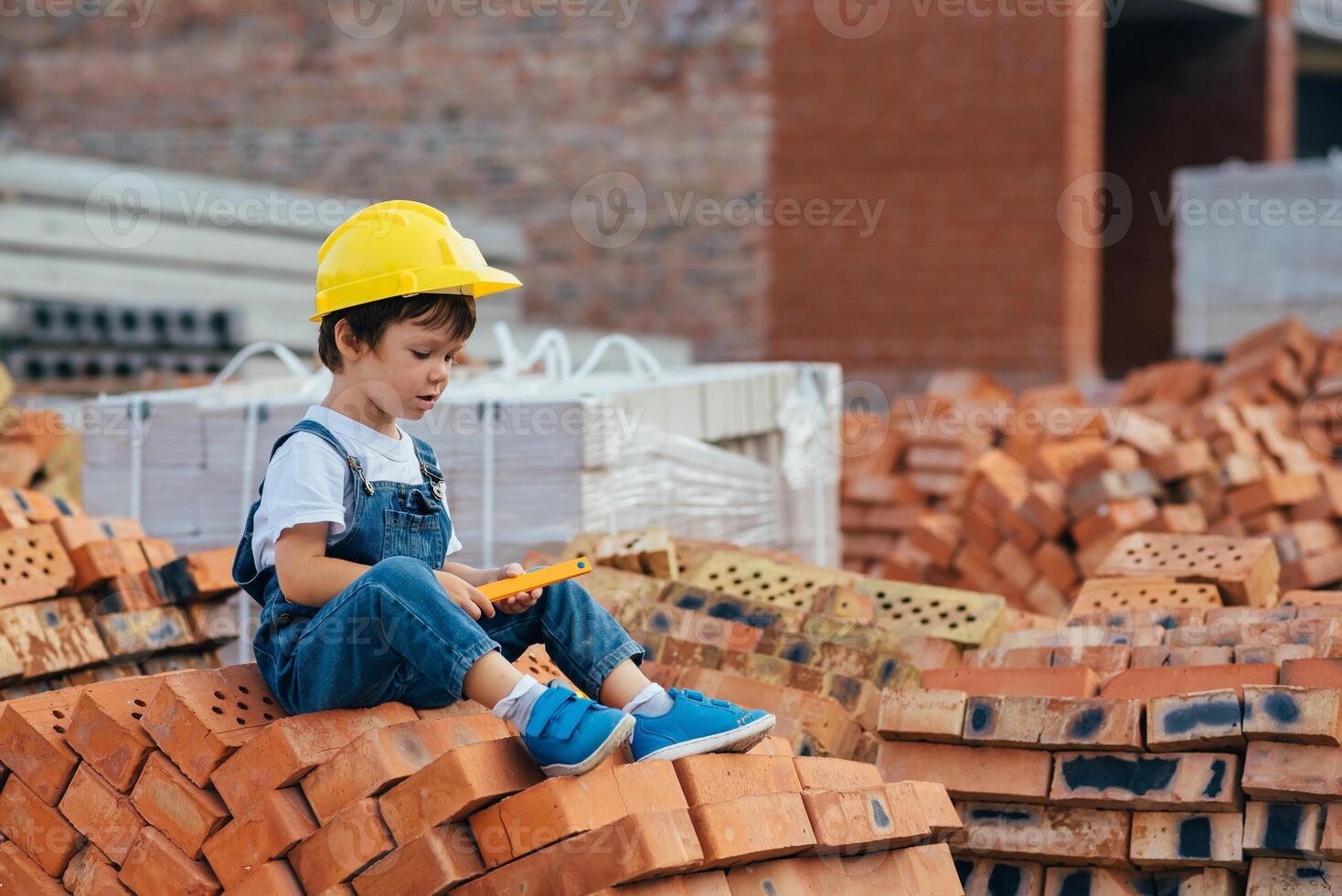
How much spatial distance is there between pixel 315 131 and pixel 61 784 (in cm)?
1103

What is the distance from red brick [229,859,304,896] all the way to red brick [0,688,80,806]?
0.51 metres

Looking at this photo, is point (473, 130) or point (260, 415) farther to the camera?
point (473, 130)

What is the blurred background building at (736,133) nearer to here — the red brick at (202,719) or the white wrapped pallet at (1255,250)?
the white wrapped pallet at (1255,250)

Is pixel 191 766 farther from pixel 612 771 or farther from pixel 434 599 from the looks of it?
pixel 612 771

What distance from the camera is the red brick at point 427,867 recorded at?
2.62 metres

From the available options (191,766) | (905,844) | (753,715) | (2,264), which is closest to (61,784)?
(191,766)

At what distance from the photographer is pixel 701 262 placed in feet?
40.2

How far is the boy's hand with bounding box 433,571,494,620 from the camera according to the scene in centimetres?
289

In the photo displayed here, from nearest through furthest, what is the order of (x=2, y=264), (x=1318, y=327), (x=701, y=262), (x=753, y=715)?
(x=753, y=715) < (x=2, y=264) < (x=1318, y=327) < (x=701, y=262)

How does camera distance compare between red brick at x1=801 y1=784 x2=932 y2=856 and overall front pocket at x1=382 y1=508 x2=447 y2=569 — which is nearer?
red brick at x1=801 y1=784 x2=932 y2=856

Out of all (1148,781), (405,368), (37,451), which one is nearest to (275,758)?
(405,368)

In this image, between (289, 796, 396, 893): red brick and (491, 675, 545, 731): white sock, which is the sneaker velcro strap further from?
(289, 796, 396, 893): red brick

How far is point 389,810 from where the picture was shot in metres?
2.71

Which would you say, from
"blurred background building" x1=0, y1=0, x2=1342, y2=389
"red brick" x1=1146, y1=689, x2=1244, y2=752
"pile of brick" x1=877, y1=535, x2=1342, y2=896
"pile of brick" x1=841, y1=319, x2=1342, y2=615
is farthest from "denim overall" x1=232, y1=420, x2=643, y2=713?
"blurred background building" x1=0, y1=0, x2=1342, y2=389
